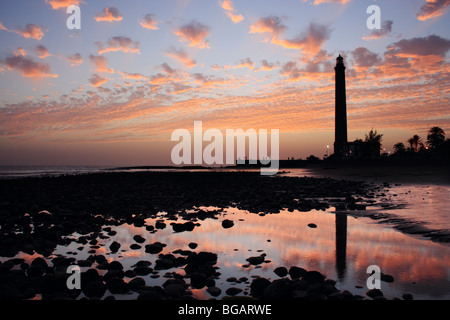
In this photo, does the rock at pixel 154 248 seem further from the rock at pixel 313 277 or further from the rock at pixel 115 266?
the rock at pixel 313 277

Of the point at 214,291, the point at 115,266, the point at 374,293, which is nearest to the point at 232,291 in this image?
the point at 214,291

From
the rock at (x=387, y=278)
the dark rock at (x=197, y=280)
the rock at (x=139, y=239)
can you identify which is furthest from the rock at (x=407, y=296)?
the rock at (x=139, y=239)

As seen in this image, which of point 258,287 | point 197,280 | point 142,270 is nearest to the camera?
point 258,287

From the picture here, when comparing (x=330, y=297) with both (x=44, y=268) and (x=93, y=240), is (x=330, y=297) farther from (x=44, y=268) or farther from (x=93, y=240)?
(x=93, y=240)

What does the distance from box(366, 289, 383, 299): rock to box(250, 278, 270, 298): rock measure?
1.40m

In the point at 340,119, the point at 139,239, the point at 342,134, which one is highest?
the point at 340,119

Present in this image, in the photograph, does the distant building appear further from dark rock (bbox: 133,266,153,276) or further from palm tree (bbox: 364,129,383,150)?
dark rock (bbox: 133,266,153,276)

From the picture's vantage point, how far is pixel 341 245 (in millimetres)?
7137

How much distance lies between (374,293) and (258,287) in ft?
5.28

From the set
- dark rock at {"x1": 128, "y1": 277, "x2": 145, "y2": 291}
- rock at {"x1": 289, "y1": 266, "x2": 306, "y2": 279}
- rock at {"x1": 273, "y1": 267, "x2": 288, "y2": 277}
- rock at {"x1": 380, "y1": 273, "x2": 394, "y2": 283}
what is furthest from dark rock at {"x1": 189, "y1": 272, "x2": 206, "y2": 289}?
rock at {"x1": 380, "y1": 273, "x2": 394, "y2": 283}

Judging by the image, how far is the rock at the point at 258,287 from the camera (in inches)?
177

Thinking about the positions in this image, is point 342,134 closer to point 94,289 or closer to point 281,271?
point 281,271

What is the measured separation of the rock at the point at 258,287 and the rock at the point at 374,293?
4.61ft

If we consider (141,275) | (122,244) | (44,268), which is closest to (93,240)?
(122,244)
